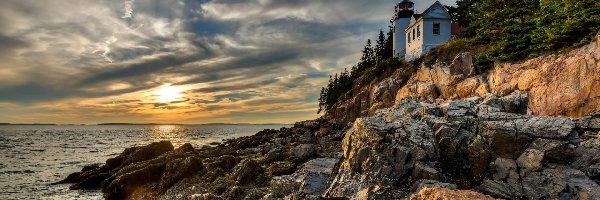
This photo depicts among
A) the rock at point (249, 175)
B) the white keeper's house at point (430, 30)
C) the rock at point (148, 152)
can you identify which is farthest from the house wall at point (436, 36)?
the rock at point (249, 175)

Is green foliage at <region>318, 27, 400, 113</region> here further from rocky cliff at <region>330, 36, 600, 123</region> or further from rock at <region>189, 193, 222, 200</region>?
rock at <region>189, 193, 222, 200</region>

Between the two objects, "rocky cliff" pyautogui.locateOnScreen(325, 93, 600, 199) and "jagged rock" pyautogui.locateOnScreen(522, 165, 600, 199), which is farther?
"rocky cliff" pyautogui.locateOnScreen(325, 93, 600, 199)

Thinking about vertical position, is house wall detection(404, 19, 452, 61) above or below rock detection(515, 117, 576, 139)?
above

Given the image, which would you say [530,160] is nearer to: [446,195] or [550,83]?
[446,195]

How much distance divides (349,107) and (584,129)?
4474cm

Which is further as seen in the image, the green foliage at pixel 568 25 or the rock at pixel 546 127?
the green foliage at pixel 568 25

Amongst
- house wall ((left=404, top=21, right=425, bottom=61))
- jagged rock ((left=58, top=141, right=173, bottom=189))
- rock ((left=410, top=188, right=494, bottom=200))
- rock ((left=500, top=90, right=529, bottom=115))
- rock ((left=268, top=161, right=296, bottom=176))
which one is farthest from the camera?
house wall ((left=404, top=21, right=425, bottom=61))

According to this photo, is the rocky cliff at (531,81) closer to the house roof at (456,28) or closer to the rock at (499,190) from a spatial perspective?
the house roof at (456,28)

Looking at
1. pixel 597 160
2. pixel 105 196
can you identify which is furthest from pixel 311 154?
pixel 597 160

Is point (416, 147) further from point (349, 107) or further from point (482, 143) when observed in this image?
point (349, 107)

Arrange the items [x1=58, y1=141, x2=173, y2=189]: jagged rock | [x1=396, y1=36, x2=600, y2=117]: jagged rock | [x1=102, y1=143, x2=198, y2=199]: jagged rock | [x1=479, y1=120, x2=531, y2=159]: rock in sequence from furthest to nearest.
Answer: [x1=58, y1=141, x2=173, y2=189]: jagged rock < [x1=102, y1=143, x2=198, y2=199]: jagged rock < [x1=396, y1=36, x2=600, y2=117]: jagged rock < [x1=479, y1=120, x2=531, y2=159]: rock

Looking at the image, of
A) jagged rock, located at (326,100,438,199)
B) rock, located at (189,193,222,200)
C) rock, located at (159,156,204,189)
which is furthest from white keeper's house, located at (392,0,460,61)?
rock, located at (189,193,222,200)

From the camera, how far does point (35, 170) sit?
37000 millimetres

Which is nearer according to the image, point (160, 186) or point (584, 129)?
point (584, 129)
